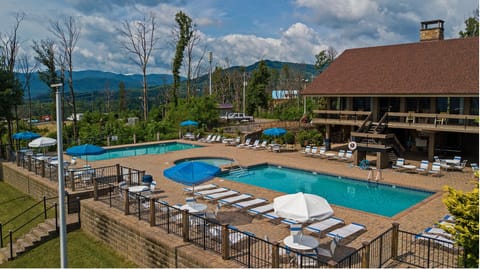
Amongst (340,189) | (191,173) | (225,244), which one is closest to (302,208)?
(225,244)

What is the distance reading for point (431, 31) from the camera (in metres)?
26.7

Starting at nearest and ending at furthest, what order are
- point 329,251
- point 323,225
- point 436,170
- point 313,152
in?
point 329,251 < point 323,225 < point 436,170 < point 313,152

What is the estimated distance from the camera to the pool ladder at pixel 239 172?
2048 centimetres

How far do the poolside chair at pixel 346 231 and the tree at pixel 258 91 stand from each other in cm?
4401

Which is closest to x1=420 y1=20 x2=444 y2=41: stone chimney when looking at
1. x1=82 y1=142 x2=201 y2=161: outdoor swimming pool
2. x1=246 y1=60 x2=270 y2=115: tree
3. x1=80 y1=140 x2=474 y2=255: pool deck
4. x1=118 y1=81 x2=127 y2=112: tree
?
x1=80 y1=140 x2=474 y2=255: pool deck

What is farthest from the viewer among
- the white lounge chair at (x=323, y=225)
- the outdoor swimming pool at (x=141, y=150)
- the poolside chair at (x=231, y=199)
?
the outdoor swimming pool at (x=141, y=150)

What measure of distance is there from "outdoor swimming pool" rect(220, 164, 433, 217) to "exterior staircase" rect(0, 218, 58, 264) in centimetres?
930

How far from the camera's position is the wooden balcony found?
19.9m

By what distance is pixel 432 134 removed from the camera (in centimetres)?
2155

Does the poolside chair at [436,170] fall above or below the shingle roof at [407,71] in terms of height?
below

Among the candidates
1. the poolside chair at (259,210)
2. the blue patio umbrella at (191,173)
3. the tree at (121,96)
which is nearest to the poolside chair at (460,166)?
the poolside chair at (259,210)

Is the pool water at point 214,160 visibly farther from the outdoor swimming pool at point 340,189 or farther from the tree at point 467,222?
the tree at point 467,222

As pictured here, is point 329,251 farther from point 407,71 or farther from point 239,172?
point 407,71

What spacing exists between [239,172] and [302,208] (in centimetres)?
1195
